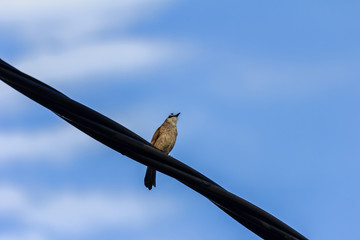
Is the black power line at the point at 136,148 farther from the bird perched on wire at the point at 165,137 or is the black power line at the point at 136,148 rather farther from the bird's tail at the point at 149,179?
the bird perched on wire at the point at 165,137

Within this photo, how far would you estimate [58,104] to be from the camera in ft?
8.93

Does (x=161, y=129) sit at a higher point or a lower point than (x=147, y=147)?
higher

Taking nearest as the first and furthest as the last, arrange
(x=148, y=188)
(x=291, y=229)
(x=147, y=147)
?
(x=291, y=229)
(x=147, y=147)
(x=148, y=188)

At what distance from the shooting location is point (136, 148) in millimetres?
2777

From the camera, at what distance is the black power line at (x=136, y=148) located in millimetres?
2680

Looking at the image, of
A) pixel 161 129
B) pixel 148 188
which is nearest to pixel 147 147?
pixel 148 188

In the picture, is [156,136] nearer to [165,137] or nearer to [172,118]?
[165,137]

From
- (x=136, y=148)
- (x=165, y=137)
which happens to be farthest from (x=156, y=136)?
(x=136, y=148)

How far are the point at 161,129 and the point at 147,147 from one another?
839cm

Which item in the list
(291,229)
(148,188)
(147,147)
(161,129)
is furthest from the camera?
(161,129)

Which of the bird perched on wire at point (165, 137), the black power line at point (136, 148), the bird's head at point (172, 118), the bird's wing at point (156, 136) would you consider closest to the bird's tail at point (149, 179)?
the bird perched on wire at point (165, 137)

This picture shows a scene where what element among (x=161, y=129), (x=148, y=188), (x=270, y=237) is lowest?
(x=270, y=237)

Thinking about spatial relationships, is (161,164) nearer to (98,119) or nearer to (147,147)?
(147,147)

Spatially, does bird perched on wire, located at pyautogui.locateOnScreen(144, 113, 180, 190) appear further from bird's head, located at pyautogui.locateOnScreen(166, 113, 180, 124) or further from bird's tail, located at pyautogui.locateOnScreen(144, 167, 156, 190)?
bird's tail, located at pyautogui.locateOnScreen(144, 167, 156, 190)
